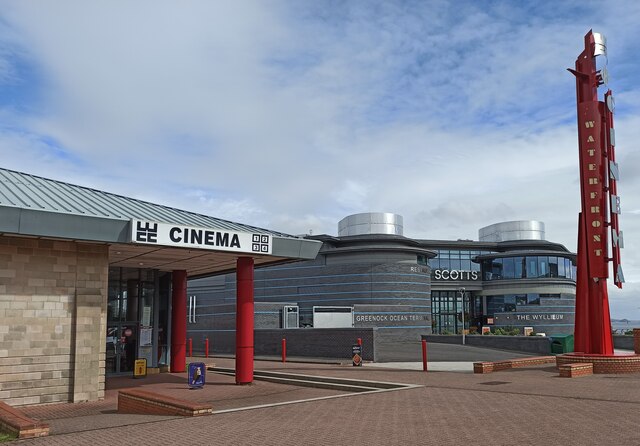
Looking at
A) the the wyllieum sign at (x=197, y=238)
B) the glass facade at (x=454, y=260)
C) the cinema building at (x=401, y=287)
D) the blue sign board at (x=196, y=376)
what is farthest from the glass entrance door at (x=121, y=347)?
the glass facade at (x=454, y=260)

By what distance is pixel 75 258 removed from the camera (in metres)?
16.6

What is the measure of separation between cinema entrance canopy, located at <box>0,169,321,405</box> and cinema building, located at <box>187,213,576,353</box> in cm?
1690

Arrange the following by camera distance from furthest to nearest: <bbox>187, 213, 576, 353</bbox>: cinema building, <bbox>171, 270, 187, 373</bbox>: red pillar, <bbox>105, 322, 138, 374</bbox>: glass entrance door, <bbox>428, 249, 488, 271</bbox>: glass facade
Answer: <bbox>428, 249, 488, 271</bbox>: glass facade, <bbox>187, 213, 576, 353</bbox>: cinema building, <bbox>171, 270, 187, 373</bbox>: red pillar, <bbox>105, 322, 138, 374</bbox>: glass entrance door

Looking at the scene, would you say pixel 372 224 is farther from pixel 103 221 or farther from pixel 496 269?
pixel 103 221

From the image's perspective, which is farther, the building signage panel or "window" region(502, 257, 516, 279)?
"window" region(502, 257, 516, 279)

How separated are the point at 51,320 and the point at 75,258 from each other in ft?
5.79

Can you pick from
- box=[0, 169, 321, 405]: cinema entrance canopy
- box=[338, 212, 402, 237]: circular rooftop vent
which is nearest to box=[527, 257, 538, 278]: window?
box=[338, 212, 402, 237]: circular rooftop vent

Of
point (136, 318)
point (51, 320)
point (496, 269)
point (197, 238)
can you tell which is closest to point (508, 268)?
point (496, 269)

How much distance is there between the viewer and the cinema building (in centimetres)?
4566

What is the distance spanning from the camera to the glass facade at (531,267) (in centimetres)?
6353

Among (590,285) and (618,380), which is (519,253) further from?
(618,380)

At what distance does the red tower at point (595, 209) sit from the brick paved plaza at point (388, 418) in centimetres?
481

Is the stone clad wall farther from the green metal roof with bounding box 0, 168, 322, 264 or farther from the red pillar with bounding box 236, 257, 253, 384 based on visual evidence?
the red pillar with bounding box 236, 257, 253, 384

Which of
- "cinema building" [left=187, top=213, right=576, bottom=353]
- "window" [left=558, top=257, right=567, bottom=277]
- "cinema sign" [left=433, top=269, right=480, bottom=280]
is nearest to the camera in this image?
"cinema building" [left=187, top=213, right=576, bottom=353]
